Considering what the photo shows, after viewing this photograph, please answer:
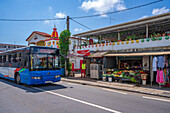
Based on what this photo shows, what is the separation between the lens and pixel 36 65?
32.4 ft

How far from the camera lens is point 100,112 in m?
5.10

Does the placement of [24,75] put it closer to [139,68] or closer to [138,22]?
[139,68]

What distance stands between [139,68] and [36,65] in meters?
10.2

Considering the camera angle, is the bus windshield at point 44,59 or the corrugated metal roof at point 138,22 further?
the corrugated metal roof at point 138,22

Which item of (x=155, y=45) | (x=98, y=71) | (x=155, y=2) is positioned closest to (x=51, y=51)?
(x=98, y=71)

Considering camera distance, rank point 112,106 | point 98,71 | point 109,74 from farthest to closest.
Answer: point 98,71
point 109,74
point 112,106

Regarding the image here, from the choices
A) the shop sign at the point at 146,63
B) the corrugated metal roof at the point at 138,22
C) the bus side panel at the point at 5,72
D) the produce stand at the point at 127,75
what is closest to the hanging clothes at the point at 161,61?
the produce stand at the point at 127,75

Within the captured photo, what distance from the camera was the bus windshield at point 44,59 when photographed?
9.82m

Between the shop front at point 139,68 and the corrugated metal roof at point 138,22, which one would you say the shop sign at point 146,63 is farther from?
the corrugated metal roof at point 138,22

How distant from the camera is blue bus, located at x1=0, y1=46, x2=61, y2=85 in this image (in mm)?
9778

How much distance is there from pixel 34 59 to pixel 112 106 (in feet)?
21.2

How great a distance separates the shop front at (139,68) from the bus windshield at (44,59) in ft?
16.9

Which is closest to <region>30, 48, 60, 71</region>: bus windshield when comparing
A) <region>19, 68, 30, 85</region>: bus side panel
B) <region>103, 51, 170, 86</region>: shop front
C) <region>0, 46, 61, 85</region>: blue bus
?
<region>0, 46, 61, 85</region>: blue bus

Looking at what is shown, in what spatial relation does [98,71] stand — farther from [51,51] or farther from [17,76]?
[17,76]
